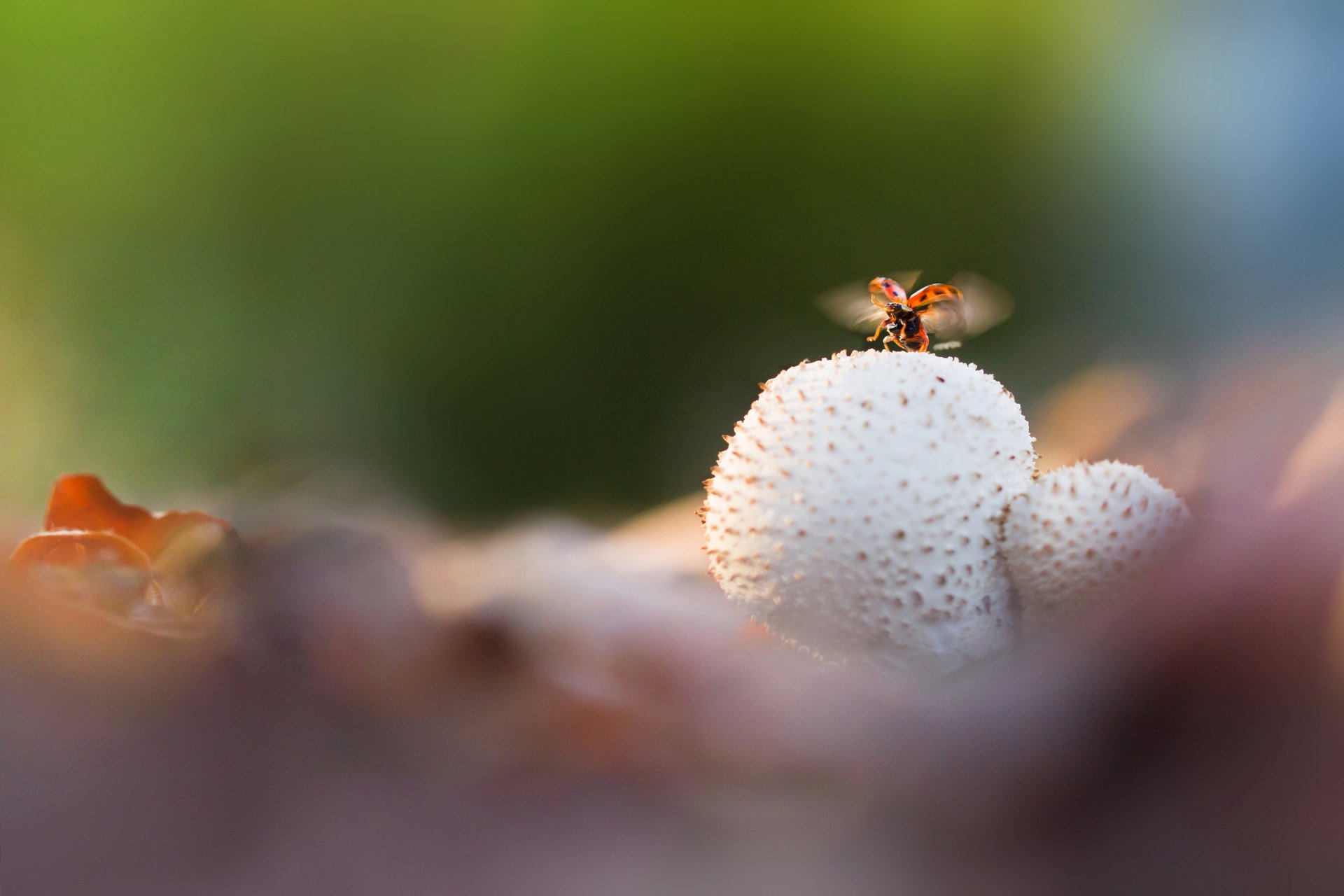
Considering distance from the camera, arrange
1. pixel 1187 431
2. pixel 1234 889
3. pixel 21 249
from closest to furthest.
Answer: pixel 1234 889
pixel 1187 431
pixel 21 249

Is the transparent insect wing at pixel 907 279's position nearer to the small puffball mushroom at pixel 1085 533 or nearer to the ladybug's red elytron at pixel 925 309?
→ the ladybug's red elytron at pixel 925 309

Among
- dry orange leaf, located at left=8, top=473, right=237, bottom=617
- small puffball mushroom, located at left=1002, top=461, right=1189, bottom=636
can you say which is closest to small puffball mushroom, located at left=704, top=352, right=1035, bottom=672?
small puffball mushroom, located at left=1002, top=461, right=1189, bottom=636

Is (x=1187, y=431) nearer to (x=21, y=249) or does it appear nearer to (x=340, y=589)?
(x=340, y=589)

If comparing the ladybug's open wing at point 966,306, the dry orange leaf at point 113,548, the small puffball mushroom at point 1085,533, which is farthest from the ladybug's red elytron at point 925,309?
the dry orange leaf at point 113,548

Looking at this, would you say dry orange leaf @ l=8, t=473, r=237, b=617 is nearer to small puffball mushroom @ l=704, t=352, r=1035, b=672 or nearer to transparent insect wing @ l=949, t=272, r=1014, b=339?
small puffball mushroom @ l=704, t=352, r=1035, b=672

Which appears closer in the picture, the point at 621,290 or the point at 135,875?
the point at 135,875

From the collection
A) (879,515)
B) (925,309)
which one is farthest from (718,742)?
(925,309)

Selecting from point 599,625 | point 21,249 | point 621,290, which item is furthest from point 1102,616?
point 21,249
